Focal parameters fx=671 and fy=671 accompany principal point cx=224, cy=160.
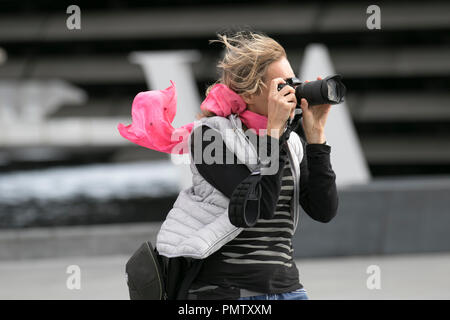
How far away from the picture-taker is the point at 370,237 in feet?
21.1

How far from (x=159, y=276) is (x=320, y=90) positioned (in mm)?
653

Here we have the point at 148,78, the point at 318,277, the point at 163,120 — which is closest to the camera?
the point at 163,120

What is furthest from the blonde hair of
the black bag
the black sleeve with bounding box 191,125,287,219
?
the black bag

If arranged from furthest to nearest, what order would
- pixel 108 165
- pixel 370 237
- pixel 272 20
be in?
pixel 108 165 → pixel 272 20 → pixel 370 237

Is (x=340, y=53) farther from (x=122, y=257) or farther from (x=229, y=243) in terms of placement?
(x=229, y=243)

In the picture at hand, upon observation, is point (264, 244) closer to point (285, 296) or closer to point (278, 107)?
point (285, 296)

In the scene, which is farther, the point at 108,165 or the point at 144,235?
the point at 108,165

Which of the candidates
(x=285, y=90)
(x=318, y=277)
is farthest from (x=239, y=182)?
(x=318, y=277)

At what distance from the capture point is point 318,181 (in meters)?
1.87

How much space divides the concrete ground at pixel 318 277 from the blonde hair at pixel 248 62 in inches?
125

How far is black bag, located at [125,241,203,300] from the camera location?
1.78 meters

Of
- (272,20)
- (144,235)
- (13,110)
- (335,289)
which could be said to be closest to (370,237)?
(335,289)

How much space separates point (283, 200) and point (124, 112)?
27.9 metres

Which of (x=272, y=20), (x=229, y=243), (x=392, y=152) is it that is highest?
(x=272, y=20)
